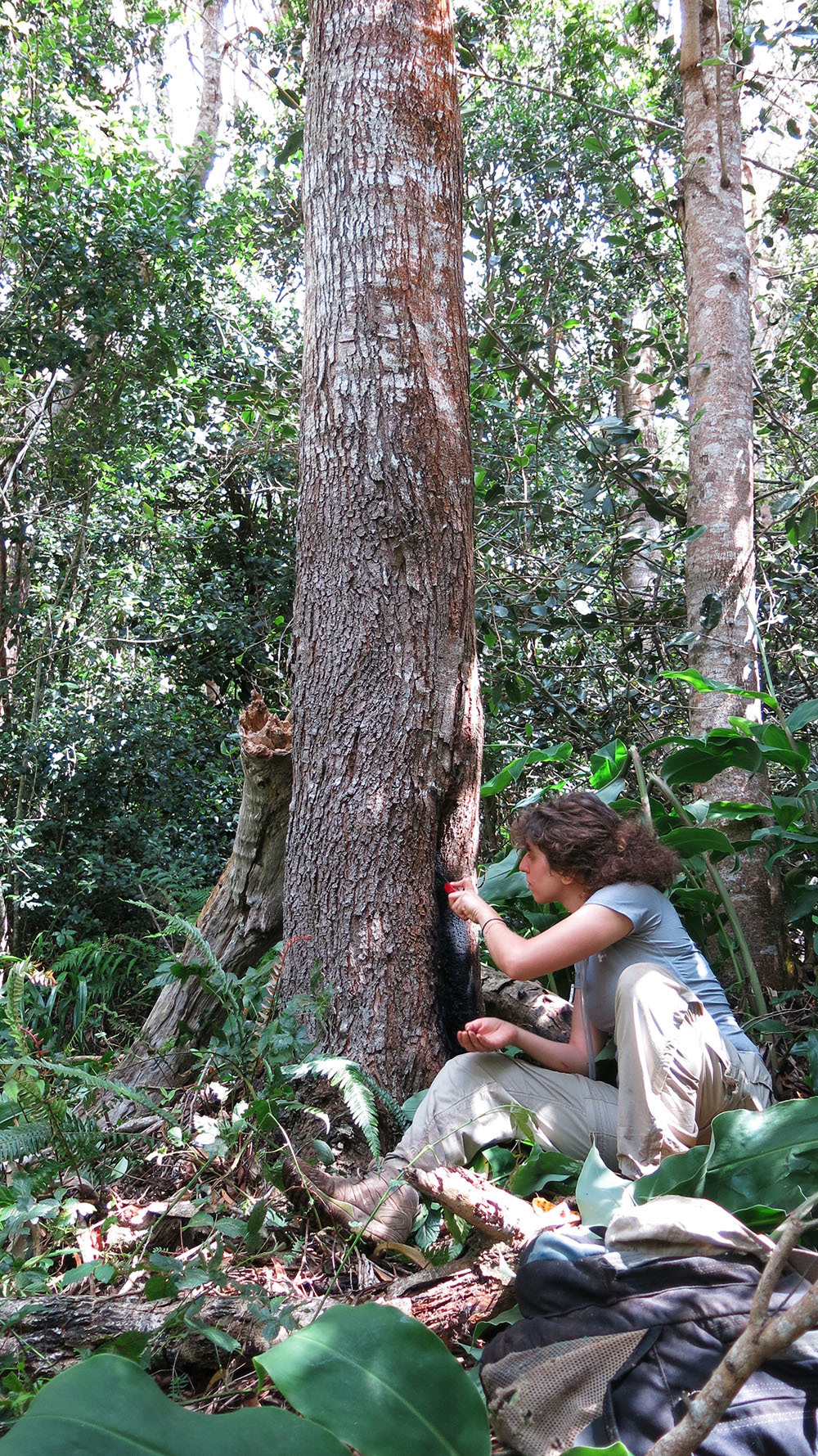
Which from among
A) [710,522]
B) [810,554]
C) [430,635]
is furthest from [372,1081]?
[810,554]

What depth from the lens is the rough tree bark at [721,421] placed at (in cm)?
404

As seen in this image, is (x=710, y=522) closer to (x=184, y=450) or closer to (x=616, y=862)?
(x=616, y=862)

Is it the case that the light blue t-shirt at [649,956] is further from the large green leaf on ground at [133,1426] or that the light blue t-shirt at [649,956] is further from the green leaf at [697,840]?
the large green leaf on ground at [133,1426]

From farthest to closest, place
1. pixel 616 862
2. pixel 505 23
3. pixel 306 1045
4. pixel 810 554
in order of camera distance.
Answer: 1. pixel 505 23
2. pixel 810 554
3. pixel 616 862
4. pixel 306 1045

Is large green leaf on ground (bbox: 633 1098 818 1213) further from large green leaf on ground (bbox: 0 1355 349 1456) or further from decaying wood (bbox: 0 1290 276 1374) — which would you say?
large green leaf on ground (bbox: 0 1355 349 1456)

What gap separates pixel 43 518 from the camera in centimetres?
735

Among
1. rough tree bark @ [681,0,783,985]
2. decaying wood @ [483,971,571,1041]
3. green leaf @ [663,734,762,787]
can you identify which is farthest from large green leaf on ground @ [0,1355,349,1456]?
rough tree bark @ [681,0,783,985]

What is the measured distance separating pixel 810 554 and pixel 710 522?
75.5 inches

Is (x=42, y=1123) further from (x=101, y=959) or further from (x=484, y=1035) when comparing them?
(x=101, y=959)

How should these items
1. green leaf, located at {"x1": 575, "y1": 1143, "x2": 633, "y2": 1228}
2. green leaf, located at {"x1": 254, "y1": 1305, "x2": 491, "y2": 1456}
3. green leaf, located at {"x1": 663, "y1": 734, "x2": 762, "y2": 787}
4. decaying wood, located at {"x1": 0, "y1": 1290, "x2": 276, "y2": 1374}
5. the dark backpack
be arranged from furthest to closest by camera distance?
→ 1. green leaf, located at {"x1": 663, "y1": 734, "x2": 762, "y2": 787}
2. green leaf, located at {"x1": 575, "y1": 1143, "x2": 633, "y2": 1228}
3. decaying wood, located at {"x1": 0, "y1": 1290, "x2": 276, "y2": 1374}
4. the dark backpack
5. green leaf, located at {"x1": 254, "y1": 1305, "x2": 491, "y2": 1456}

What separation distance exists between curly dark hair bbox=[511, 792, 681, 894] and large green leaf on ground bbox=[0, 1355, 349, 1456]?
178cm

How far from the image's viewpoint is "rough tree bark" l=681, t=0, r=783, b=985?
159 inches

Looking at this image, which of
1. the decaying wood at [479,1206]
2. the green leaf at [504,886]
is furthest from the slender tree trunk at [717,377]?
the decaying wood at [479,1206]

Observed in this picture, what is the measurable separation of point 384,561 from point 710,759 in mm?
1420
